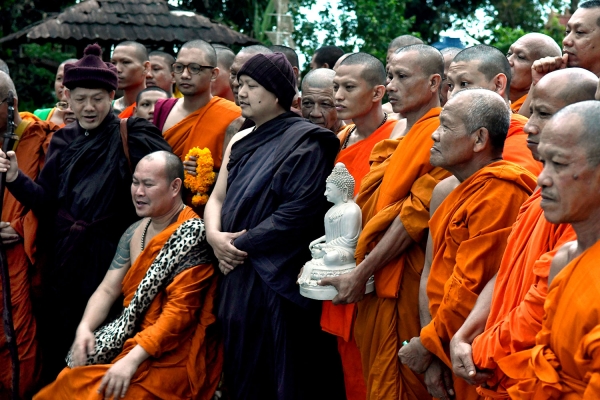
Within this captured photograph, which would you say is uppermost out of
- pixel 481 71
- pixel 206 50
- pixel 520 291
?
pixel 481 71

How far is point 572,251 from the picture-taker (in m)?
3.42

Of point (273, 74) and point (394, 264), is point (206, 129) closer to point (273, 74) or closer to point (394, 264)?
point (273, 74)

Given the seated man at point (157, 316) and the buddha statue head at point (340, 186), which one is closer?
the buddha statue head at point (340, 186)

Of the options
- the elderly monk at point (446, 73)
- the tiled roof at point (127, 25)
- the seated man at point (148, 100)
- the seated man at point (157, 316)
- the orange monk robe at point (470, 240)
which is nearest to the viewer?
the orange monk robe at point (470, 240)

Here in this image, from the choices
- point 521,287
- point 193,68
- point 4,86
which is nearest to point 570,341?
point 521,287

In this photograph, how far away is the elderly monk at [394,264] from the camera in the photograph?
487 centimetres

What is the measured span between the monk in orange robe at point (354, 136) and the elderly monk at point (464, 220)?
80 cm

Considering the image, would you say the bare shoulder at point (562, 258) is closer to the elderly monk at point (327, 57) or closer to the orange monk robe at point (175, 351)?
the orange monk robe at point (175, 351)

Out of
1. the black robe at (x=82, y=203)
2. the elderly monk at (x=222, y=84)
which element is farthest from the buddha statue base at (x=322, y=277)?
the elderly monk at (x=222, y=84)

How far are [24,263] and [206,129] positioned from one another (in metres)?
1.71

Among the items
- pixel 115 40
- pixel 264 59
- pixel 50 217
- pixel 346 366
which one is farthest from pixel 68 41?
pixel 346 366

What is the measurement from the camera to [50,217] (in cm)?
664

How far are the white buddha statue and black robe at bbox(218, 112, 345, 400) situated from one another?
33 cm

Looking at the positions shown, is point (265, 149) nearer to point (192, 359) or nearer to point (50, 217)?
point (192, 359)
